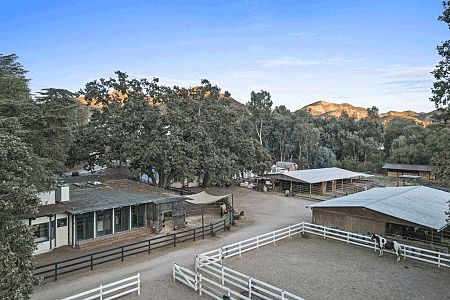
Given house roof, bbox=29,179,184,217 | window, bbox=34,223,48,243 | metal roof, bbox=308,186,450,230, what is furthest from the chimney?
metal roof, bbox=308,186,450,230

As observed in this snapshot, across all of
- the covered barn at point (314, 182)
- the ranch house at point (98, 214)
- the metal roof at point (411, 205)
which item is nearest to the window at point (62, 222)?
the ranch house at point (98, 214)

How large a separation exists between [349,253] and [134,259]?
9794 mm

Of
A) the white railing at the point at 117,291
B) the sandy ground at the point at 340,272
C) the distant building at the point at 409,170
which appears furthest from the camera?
the distant building at the point at 409,170

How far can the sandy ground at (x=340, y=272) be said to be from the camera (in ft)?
34.2

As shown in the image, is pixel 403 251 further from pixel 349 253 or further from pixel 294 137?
pixel 294 137

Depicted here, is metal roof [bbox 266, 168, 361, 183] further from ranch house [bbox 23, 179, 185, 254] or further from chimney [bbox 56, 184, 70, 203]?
chimney [bbox 56, 184, 70, 203]

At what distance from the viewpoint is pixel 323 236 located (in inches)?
685

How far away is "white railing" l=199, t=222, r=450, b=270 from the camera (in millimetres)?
13062

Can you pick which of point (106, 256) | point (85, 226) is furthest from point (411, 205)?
point (85, 226)

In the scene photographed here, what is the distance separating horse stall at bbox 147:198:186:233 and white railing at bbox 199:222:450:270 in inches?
198

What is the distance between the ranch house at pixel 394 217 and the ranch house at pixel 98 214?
30.4 ft

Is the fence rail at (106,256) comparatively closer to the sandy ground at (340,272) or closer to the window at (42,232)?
the window at (42,232)

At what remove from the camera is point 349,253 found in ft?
47.7

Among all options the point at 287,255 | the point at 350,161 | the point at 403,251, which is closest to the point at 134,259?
the point at 287,255
